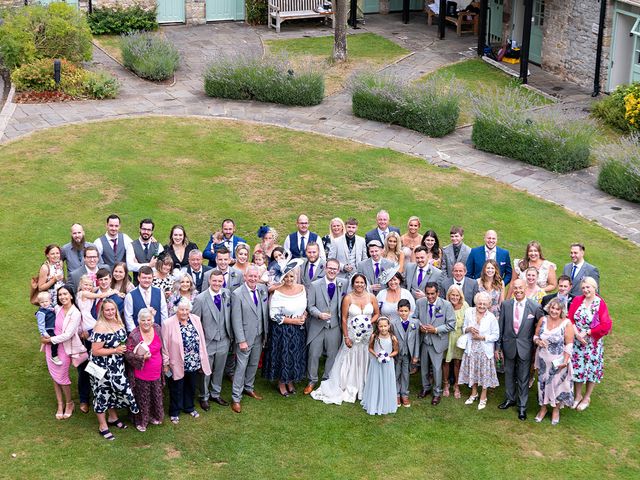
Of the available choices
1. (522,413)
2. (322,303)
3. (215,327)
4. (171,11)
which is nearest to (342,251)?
(322,303)

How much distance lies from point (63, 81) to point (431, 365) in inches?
570

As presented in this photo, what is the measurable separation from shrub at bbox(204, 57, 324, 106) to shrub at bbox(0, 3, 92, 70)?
3.51m

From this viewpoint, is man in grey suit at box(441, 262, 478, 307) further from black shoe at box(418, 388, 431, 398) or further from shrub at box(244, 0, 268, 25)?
shrub at box(244, 0, 268, 25)

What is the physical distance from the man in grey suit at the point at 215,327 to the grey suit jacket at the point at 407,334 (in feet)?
6.54

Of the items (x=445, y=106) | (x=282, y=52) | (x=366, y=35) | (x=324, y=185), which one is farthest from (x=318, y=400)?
(x=366, y=35)

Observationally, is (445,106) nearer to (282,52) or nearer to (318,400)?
(282,52)

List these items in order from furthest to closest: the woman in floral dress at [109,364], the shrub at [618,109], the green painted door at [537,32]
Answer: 1. the green painted door at [537,32]
2. the shrub at [618,109]
3. the woman in floral dress at [109,364]

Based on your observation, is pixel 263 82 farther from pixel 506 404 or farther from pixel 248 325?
pixel 506 404

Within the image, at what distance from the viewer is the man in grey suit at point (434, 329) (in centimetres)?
1200

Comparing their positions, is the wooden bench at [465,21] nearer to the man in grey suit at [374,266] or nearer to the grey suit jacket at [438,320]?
the man in grey suit at [374,266]

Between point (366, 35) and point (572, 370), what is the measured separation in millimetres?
19646

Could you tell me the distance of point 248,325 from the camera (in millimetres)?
11992

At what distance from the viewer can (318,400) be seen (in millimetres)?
12375

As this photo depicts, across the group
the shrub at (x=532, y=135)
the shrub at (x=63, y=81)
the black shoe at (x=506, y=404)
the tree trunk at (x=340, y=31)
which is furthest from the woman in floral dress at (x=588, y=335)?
the tree trunk at (x=340, y=31)
